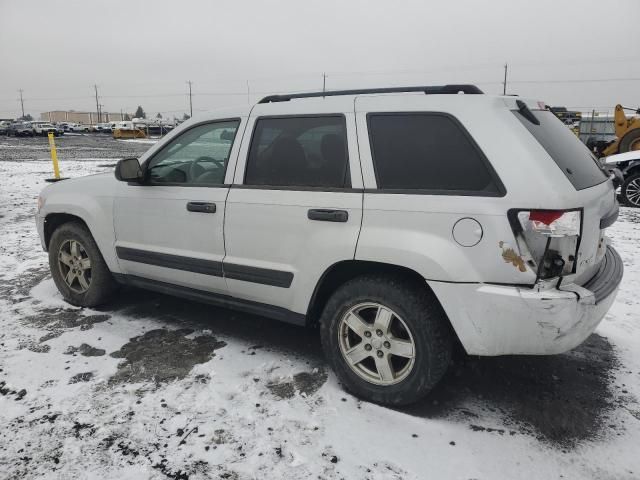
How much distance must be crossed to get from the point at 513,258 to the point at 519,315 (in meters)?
0.29

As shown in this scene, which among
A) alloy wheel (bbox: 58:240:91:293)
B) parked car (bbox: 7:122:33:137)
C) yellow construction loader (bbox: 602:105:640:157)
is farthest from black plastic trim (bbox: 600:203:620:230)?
parked car (bbox: 7:122:33:137)

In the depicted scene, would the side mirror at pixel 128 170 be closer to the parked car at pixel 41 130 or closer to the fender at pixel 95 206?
the fender at pixel 95 206

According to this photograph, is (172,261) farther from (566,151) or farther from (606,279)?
(606,279)

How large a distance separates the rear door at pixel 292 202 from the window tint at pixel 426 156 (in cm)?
17

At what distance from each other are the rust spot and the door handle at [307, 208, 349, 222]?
0.90m

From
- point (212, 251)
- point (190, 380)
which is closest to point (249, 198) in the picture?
point (212, 251)

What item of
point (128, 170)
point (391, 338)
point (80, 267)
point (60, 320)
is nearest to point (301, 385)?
point (391, 338)

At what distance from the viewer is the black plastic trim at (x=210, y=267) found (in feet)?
10.4

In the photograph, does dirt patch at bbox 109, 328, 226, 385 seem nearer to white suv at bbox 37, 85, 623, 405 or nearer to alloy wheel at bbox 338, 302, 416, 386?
white suv at bbox 37, 85, 623, 405

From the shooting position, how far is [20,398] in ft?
9.67

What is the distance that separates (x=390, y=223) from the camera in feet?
8.89

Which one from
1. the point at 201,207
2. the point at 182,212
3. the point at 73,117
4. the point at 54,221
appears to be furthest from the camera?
the point at 73,117

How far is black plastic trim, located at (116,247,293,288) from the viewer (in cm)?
318

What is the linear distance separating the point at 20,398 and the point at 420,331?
97.0 inches
